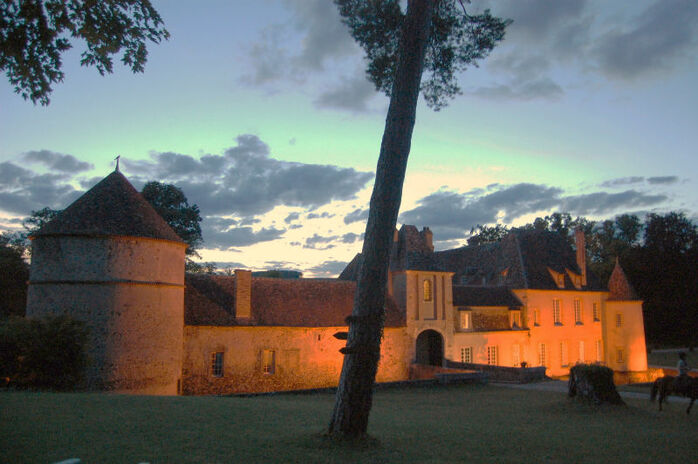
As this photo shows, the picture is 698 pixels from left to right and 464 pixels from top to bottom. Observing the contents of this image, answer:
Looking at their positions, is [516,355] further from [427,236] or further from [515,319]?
[427,236]

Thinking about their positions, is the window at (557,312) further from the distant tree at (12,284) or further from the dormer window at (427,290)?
the distant tree at (12,284)

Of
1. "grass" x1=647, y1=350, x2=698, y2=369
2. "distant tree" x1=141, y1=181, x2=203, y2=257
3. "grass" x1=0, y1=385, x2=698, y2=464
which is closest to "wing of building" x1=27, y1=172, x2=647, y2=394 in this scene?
"grass" x1=0, y1=385, x2=698, y2=464

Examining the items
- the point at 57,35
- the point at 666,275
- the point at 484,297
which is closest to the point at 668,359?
the point at 666,275

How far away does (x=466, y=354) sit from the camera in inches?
1320

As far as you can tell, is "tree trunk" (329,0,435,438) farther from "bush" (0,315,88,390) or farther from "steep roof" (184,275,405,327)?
"steep roof" (184,275,405,327)

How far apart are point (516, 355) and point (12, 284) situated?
Answer: 32.9 metres

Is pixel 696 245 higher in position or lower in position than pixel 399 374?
higher

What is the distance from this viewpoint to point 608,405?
15500 millimetres

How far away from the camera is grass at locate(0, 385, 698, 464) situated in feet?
24.7

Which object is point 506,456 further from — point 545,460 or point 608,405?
point 608,405

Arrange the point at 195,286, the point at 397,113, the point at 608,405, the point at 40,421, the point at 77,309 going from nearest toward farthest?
the point at 40,421 < the point at 397,113 < the point at 608,405 < the point at 77,309 < the point at 195,286

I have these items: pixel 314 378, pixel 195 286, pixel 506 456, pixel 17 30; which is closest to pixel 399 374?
pixel 314 378

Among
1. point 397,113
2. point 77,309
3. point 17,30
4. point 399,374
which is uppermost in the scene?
point 17,30

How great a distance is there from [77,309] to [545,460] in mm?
17525
